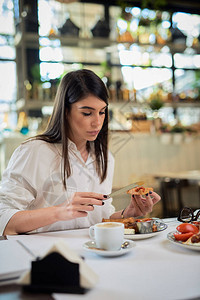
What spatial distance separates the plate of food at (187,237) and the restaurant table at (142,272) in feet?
0.06

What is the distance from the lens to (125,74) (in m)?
5.86

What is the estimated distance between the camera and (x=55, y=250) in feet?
2.37

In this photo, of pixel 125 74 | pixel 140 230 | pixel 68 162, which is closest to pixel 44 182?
pixel 68 162

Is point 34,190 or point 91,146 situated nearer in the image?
point 34,190

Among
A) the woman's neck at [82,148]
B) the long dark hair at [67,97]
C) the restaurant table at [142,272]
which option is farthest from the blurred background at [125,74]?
the restaurant table at [142,272]

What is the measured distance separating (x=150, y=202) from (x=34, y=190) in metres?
0.48

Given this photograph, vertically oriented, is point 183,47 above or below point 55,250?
above

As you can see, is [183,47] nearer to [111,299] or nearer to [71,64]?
[71,64]

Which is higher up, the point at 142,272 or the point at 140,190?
the point at 140,190

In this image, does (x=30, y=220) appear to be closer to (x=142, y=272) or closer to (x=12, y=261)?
(x=12, y=261)

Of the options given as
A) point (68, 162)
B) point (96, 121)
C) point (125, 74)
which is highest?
point (125, 74)

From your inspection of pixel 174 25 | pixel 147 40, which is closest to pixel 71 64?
pixel 147 40

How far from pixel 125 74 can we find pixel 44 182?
460 cm

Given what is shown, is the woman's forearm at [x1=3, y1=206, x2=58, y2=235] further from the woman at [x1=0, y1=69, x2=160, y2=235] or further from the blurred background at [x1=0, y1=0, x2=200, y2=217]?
the blurred background at [x1=0, y1=0, x2=200, y2=217]
